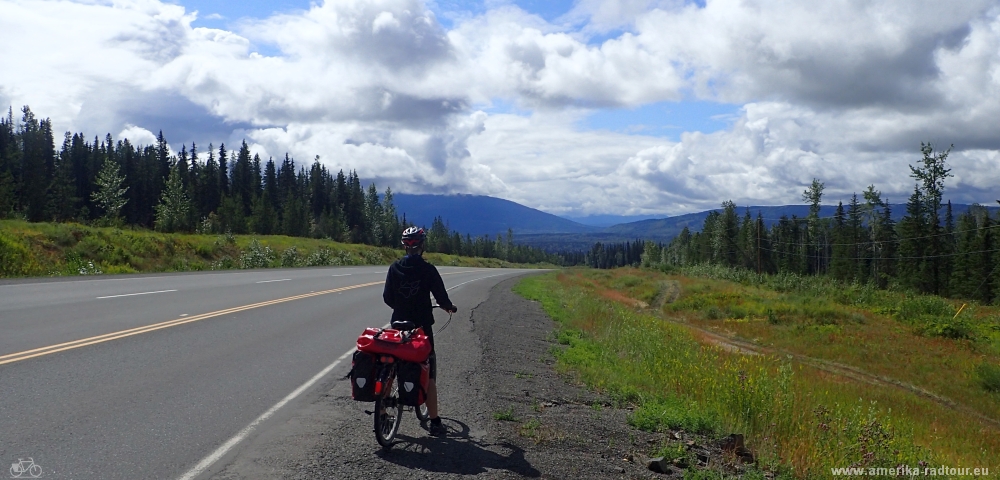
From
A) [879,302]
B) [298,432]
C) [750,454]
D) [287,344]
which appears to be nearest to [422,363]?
[298,432]

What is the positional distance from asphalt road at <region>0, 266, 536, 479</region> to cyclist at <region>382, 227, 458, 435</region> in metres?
1.61

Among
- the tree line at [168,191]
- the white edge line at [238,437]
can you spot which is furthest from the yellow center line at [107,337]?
the tree line at [168,191]

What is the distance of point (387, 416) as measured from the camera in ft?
19.3

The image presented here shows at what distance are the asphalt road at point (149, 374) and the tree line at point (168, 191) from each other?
55191mm

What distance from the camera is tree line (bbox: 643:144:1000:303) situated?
61781 mm

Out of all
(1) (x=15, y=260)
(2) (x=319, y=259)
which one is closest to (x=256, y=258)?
(2) (x=319, y=259)

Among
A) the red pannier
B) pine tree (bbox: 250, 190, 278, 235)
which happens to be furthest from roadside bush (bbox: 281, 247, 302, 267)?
pine tree (bbox: 250, 190, 278, 235)

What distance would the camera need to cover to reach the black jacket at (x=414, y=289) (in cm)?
644

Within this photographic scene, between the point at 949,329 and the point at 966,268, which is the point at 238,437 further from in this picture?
the point at 966,268

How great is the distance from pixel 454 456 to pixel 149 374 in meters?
4.53

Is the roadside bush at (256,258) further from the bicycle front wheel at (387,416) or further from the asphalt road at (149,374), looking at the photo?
the bicycle front wheel at (387,416)

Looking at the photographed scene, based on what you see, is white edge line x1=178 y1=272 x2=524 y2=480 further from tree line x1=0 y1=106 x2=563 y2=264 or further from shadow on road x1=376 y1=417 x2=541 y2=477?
tree line x1=0 y1=106 x2=563 y2=264

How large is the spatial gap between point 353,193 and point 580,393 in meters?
123

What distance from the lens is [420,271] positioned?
21.1 ft
